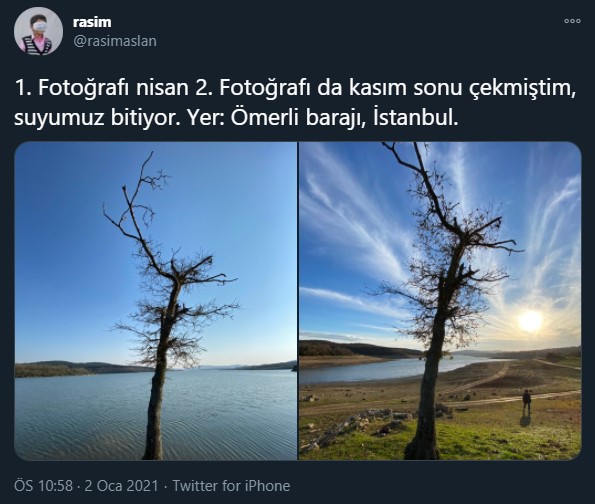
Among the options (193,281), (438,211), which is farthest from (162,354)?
(438,211)

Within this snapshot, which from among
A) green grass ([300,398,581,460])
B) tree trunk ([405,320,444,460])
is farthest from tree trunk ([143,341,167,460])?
tree trunk ([405,320,444,460])

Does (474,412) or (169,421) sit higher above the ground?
(474,412)

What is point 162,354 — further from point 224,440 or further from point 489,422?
point 489,422
